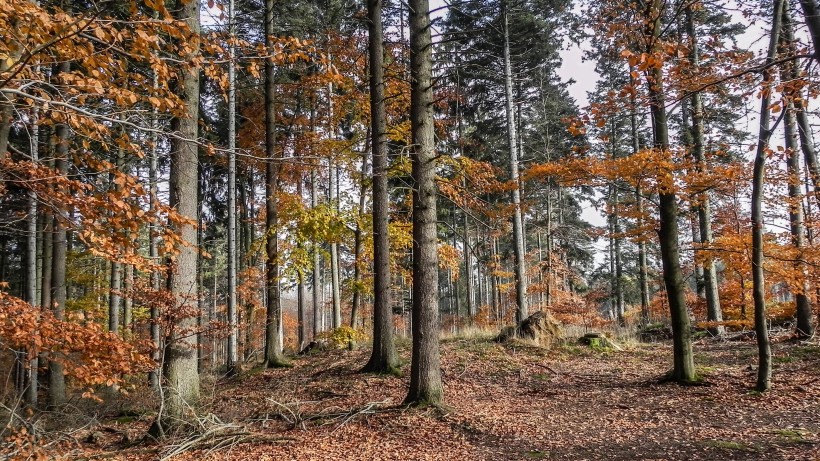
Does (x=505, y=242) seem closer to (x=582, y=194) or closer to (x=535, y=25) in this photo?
(x=582, y=194)

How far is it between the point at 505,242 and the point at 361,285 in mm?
21571

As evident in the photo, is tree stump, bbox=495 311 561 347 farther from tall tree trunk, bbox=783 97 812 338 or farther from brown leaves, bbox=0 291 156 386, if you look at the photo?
brown leaves, bbox=0 291 156 386

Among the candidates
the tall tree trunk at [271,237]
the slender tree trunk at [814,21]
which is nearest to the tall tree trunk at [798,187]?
the slender tree trunk at [814,21]

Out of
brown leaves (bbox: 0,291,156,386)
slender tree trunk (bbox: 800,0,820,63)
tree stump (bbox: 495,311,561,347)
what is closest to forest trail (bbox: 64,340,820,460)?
brown leaves (bbox: 0,291,156,386)

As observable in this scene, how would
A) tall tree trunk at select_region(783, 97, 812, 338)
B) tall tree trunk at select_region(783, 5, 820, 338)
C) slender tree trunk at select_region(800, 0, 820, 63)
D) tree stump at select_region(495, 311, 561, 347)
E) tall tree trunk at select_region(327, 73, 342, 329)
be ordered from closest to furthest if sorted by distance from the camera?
slender tree trunk at select_region(800, 0, 820, 63)
tall tree trunk at select_region(783, 5, 820, 338)
tall tree trunk at select_region(783, 97, 812, 338)
tree stump at select_region(495, 311, 561, 347)
tall tree trunk at select_region(327, 73, 342, 329)

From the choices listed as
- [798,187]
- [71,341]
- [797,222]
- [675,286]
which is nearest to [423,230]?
[675,286]

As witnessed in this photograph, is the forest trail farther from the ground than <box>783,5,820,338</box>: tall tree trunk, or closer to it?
closer to it

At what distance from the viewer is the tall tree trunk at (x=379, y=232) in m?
9.91

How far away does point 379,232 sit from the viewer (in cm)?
1033

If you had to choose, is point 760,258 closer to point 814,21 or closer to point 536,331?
point 814,21

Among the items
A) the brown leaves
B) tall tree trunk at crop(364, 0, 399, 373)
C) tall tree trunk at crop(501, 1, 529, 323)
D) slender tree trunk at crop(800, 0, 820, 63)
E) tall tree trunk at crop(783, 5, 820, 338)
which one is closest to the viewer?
slender tree trunk at crop(800, 0, 820, 63)

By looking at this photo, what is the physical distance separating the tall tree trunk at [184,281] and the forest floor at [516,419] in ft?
1.60

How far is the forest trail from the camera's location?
5463 mm

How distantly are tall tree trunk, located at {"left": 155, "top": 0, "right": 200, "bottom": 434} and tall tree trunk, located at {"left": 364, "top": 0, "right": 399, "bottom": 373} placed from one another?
151 inches
